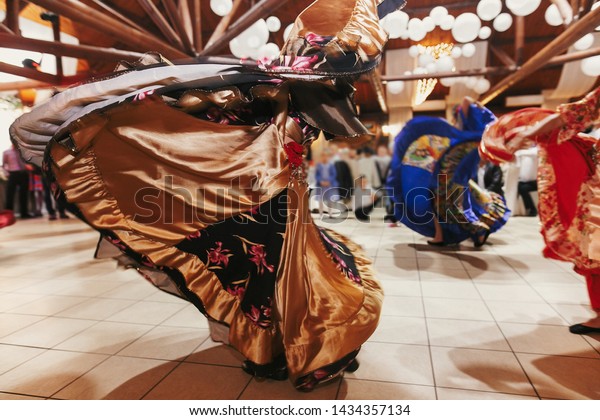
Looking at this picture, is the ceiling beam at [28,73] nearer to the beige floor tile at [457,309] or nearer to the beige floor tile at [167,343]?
the beige floor tile at [167,343]

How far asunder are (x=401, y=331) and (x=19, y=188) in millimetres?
7093

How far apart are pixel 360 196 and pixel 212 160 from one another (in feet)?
16.7

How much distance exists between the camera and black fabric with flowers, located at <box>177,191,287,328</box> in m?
1.23

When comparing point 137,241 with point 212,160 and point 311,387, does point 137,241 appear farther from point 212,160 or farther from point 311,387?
point 311,387

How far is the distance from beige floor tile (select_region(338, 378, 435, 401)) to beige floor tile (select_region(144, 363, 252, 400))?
1.26ft

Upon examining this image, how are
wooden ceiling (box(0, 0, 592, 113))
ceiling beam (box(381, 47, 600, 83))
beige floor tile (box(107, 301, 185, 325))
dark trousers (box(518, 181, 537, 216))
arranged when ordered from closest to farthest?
beige floor tile (box(107, 301, 185, 325)) → wooden ceiling (box(0, 0, 592, 113)) → ceiling beam (box(381, 47, 600, 83)) → dark trousers (box(518, 181, 537, 216))

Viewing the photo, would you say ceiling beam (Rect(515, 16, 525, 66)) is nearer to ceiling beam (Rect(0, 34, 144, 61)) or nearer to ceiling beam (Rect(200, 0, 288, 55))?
ceiling beam (Rect(200, 0, 288, 55))

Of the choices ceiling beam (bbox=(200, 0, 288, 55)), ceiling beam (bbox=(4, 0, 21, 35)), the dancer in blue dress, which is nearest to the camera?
the dancer in blue dress

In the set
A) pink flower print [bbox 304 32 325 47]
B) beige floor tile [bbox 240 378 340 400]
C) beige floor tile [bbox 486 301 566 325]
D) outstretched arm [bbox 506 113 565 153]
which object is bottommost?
beige floor tile [bbox 240 378 340 400]

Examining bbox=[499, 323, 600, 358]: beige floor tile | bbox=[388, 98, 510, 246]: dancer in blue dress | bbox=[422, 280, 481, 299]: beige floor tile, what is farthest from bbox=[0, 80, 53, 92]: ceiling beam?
bbox=[499, 323, 600, 358]: beige floor tile

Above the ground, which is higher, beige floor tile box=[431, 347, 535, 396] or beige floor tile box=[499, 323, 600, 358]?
beige floor tile box=[499, 323, 600, 358]

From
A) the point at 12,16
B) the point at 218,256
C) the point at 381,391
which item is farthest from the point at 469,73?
the point at 218,256

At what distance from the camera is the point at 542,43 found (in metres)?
7.51
